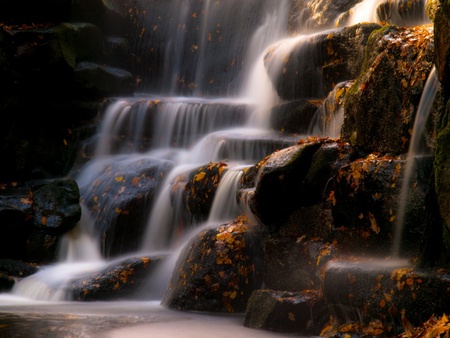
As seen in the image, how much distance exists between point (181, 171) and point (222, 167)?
1600 mm

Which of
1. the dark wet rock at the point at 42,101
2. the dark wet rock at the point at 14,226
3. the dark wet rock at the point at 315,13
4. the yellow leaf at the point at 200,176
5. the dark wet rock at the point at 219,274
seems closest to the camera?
the dark wet rock at the point at 219,274

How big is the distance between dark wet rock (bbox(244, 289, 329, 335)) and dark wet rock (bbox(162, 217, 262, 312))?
3.40 ft

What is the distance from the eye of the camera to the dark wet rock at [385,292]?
4.00 meters

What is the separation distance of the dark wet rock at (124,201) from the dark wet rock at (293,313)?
451cm

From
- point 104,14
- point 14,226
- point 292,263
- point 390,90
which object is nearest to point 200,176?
point 292,263

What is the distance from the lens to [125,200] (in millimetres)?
9828

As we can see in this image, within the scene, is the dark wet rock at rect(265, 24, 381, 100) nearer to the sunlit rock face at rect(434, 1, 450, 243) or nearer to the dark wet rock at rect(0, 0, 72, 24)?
the sunlit rock face at rect(434, 1, 450, 243)

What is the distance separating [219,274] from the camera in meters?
6.46

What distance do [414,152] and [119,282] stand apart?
14.3ft

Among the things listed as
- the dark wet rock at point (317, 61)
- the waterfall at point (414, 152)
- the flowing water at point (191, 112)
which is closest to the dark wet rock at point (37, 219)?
the flowing water at point (191, 112)

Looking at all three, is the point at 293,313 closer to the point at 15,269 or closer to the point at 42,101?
the point at 15,269

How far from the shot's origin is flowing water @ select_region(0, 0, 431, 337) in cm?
902

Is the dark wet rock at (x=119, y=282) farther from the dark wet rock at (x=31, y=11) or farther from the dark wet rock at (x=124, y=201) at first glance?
the dark wet rock at (x=31, y=11)

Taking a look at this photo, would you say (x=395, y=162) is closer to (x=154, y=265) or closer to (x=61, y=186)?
(x=154, y=265)
